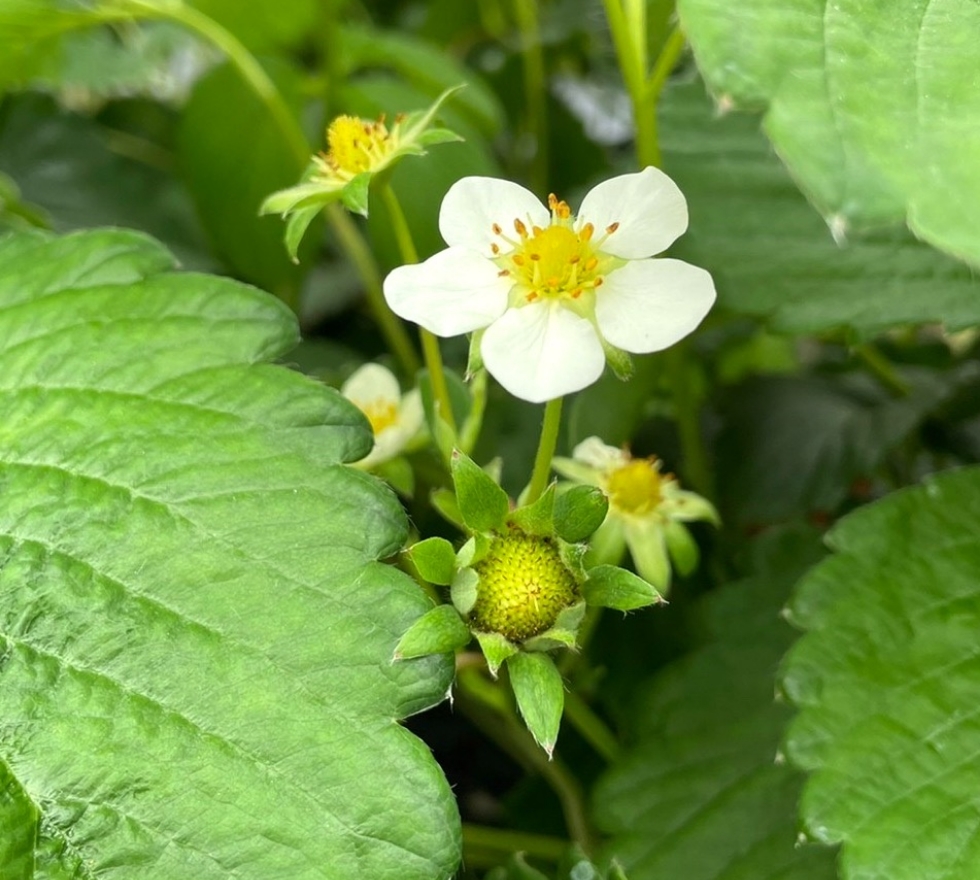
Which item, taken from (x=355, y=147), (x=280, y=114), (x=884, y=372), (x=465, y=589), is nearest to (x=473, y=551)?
(x=465, y=589)

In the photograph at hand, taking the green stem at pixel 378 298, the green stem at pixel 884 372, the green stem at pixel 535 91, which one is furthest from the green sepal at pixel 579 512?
the green stem at pixel 535 91

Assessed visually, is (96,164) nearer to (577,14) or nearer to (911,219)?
(577,14)

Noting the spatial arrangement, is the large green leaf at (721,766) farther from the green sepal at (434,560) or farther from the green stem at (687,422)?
the green sepal at (434,560)

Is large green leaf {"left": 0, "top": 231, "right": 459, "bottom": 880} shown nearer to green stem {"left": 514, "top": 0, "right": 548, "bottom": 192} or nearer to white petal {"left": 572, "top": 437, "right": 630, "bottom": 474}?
white petal {"left": 572, "top": 437, "right": 630, "bottom": 474}

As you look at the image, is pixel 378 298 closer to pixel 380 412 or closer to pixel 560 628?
pixel 380 412

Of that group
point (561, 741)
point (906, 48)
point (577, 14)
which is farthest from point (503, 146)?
point (906, 48)
